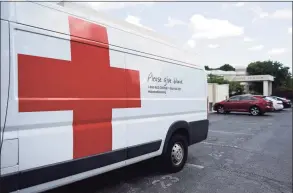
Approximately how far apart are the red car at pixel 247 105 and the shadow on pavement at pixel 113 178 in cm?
1586

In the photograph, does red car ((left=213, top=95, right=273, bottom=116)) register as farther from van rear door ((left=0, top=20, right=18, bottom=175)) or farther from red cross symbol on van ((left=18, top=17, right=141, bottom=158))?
van rear door ((left=0, top=20, right=18, bottom=175))

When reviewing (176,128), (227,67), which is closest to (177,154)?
(176,128)

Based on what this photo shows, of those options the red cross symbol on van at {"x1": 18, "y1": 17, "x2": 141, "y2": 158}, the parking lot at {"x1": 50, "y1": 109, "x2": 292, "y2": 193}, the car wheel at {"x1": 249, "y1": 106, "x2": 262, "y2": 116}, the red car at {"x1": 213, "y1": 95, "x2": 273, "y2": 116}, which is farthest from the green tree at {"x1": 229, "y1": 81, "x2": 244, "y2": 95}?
the red cross symbol on van at {"x1": 18, "y1": 17, "x2": 141, "y2": 158}

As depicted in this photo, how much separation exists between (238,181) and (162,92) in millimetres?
2038

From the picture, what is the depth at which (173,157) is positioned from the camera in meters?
5.43

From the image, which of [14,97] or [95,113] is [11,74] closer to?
[14,97]

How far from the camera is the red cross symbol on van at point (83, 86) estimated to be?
9.67 feet

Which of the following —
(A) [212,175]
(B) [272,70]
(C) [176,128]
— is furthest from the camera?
(B) [272,70]

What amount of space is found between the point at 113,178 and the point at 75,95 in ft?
6.99

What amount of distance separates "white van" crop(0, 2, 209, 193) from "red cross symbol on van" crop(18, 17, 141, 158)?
0.01 metres

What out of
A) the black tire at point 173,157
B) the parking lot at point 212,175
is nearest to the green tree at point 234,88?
the parking lot at point 212,175

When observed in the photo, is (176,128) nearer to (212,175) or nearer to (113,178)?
(212,175)

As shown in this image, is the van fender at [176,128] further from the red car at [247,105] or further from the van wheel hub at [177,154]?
the red car at [247,105]

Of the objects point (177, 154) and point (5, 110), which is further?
point (177, 154)
